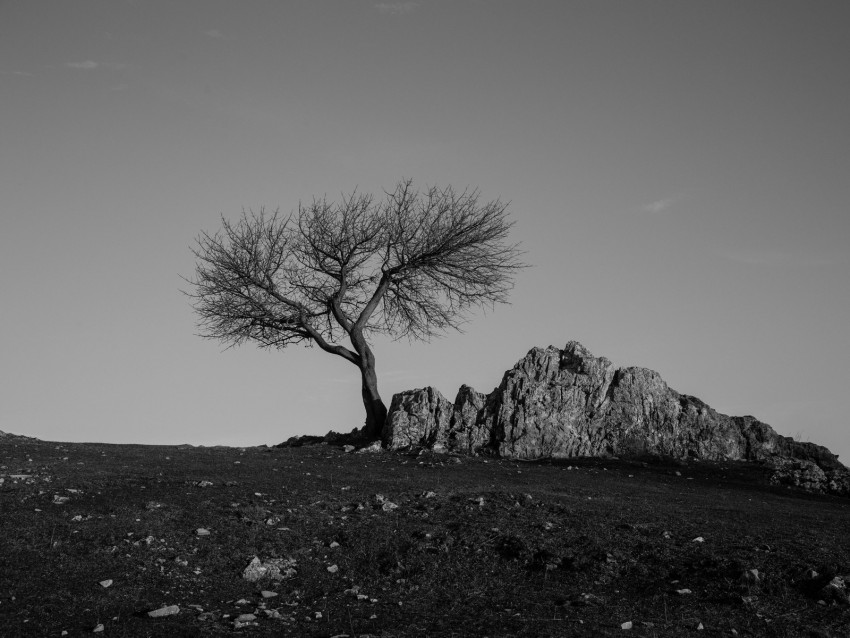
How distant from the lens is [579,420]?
2834 cm

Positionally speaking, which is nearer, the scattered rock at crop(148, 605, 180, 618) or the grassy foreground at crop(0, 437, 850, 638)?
the scattered rock at crop(148, 605, 180, 618)

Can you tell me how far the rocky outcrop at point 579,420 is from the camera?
27.3m

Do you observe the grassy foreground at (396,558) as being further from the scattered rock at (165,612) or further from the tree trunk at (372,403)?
the tree trunk at (372,403)

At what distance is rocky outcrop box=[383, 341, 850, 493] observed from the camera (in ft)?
89.5

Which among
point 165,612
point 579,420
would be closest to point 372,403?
point 579,420

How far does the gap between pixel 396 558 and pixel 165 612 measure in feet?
12.1

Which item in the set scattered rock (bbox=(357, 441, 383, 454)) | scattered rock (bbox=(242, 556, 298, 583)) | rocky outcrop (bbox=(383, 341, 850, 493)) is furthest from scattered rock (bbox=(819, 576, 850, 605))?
scattered rock (bbox=(357, 441, 383, 454))

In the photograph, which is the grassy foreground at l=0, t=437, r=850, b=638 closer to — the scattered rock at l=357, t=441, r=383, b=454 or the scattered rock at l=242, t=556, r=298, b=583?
the scattered rock at l=242, t=556, r=298, b=583

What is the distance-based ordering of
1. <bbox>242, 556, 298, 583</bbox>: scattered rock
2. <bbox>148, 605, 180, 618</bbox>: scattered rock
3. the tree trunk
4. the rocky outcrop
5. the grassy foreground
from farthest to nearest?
the tree trunk
the rocky outcrop
<bbox>242, 556, 298, 583</bbox>: scattered rock
the grassy foreground
<bbox>148, 605, 180, 618</bbox>: scattered rock

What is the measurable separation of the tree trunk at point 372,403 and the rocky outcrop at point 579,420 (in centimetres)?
207

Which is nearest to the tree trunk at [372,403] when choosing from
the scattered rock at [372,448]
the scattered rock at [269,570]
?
the scattered rock at [372,448]

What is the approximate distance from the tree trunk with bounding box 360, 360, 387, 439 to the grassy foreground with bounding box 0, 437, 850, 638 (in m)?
11.4

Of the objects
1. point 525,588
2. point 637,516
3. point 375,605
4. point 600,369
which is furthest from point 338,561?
point 600,369

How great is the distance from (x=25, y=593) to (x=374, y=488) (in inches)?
310
